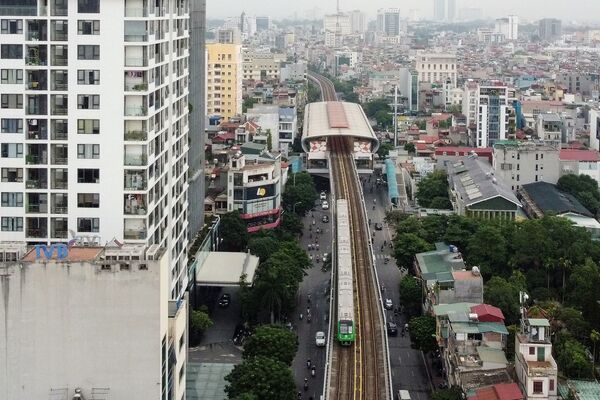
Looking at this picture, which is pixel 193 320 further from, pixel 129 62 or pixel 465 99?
pixel 465 99

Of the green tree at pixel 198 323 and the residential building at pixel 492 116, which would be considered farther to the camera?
the residential building at pixel 492 116

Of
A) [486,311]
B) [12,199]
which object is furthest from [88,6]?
[486,311]

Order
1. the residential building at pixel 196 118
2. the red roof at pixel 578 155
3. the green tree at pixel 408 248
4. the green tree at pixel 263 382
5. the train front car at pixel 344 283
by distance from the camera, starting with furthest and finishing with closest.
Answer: the red roof at pixel 578 155, the green tree at pixel 408 248, the residential building at pixel 196 118, the train front car at pixel 344 283, the green tree at pixel 263 382

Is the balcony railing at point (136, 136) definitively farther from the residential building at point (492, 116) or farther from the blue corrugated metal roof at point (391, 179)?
the residential building at point (492, 116)

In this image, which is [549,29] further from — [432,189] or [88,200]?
[88,200]

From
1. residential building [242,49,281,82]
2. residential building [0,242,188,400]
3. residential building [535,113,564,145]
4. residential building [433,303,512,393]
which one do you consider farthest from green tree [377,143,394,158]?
residential building [0,242,188,400]

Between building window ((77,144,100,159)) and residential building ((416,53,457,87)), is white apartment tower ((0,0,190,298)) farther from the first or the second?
residential building ((416,53,457,87))

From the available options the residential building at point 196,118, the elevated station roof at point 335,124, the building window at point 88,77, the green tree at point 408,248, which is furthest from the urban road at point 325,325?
the elevated station roof at point 335,124
